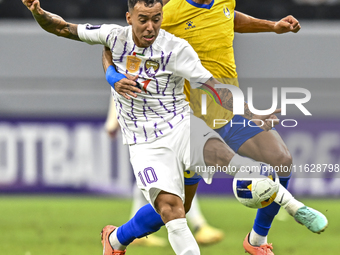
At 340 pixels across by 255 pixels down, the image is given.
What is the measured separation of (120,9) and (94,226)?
354cm

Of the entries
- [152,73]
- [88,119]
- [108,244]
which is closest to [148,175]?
[152,73]

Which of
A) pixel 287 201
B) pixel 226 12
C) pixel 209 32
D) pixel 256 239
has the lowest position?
pixel 256 239

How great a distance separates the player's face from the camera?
12.5ft

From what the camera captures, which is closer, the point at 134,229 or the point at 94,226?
the point at 134,229

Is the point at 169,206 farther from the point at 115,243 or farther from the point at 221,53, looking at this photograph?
the point at 221,53

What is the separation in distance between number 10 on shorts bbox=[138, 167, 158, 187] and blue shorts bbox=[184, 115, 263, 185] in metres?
0.46

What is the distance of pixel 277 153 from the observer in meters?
4.21

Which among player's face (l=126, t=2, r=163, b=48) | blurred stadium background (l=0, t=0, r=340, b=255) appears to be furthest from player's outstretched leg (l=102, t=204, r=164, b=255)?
blurred stadium background (l=0, t=0, r=340, b=255)

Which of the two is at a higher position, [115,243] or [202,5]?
[202,5]

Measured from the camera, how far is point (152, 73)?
4.02 meters

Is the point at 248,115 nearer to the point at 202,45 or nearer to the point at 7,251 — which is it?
the point at 202,45

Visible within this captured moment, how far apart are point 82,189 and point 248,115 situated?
435cm

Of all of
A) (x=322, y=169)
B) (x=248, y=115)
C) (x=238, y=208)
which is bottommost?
(x=238, y=208)

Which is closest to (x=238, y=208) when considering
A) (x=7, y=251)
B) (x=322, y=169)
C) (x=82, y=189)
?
(x=322, y=169)
